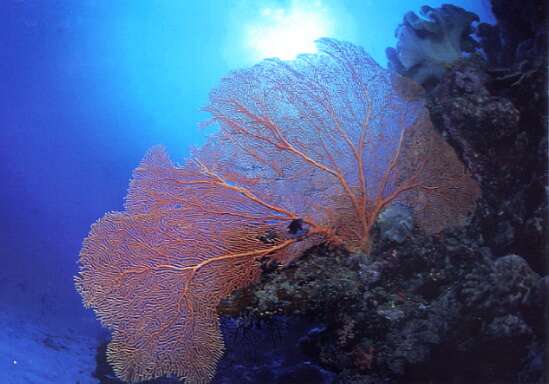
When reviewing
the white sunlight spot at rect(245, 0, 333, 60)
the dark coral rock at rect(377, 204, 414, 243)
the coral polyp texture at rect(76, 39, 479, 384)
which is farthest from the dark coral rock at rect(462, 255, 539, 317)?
the white sunlight spot at rect(245, 0, 333, 60)

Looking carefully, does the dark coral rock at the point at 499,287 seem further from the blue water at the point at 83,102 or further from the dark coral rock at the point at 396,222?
the blue water at the point at 83,102

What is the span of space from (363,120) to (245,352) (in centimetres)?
320

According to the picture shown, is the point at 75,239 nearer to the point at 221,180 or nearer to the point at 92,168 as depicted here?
the point at 92,168

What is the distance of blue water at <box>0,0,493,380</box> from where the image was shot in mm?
15453

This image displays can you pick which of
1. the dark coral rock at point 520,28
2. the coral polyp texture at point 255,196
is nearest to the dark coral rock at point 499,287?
the coral polyp texture at point 255,196

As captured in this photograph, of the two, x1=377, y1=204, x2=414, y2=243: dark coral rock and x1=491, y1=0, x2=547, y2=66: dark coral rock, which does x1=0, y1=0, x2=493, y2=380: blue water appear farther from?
x1=377, y1=204, x2=414, y2=243: dark coral rock

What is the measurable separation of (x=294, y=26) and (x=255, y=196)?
418 inches

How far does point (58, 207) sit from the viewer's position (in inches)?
1297

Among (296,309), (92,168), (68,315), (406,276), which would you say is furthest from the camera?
(92,168)

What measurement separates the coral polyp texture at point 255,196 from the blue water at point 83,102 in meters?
5.80

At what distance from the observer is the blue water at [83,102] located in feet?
50.7

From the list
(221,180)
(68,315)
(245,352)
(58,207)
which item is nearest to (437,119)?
(221,180)

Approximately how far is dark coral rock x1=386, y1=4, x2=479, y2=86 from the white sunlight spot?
6693 millimetres

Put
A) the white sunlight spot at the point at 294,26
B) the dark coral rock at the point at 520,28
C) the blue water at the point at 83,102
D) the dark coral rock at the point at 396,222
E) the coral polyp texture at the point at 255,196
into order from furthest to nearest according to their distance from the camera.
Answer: the blue water at the point at 83,102
the white sunlight spot at the point at 294,26
the dark coral rock at the point at 520,28
the dark coral rock at the point at 396,222
the coral polyp texture at the point at 255,196
